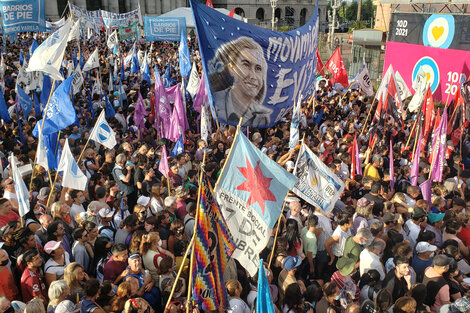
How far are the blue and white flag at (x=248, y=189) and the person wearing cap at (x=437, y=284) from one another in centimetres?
169

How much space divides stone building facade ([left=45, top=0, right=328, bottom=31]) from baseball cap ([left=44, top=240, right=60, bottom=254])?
48744 mm

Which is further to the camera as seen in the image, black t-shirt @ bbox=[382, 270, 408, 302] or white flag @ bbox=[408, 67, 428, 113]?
white flag @ bbox=[408, 67, 428, 113]

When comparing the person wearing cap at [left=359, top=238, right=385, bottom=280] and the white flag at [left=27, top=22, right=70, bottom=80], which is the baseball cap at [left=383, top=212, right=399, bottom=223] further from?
the white flag at [left=27, top=22, right=70, bottom=80]

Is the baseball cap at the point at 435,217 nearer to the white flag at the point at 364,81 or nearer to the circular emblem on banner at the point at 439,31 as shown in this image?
the white flag at the point at 364,81

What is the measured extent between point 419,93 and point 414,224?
27.8 ft

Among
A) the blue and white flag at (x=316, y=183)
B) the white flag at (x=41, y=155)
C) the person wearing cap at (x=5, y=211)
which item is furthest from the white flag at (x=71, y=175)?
the blue and white flag at (x=316, y=183)

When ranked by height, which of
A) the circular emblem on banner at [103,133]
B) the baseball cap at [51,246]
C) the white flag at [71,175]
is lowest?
the baseball cap at [51,246]

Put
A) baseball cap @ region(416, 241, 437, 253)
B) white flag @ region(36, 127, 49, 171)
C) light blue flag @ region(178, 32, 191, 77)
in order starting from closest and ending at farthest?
baseball cap @ region(416, 241, 437, 253)
white flag @ region(36, 127, 49, 171)
light blue flag @ region(178, 32, 191, 77)

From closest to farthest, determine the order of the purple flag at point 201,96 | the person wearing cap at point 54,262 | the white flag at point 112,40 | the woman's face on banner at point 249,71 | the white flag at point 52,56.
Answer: the person wearing cap at point 54,262 → the woman's face on banner at point 249,71 → the white flag at point 52,56 → the purple flag at point 201,96 → the white flag at point 112,40

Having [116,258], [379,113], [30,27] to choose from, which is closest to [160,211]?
[116,258]

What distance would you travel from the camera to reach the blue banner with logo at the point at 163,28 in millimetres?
21734

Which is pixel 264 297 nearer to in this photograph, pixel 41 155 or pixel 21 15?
pixel 41 155

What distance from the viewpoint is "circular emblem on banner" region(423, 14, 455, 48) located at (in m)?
14.5

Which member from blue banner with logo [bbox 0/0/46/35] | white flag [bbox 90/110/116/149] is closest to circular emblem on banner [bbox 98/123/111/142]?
white flag [bbox 90/110/116/149]
